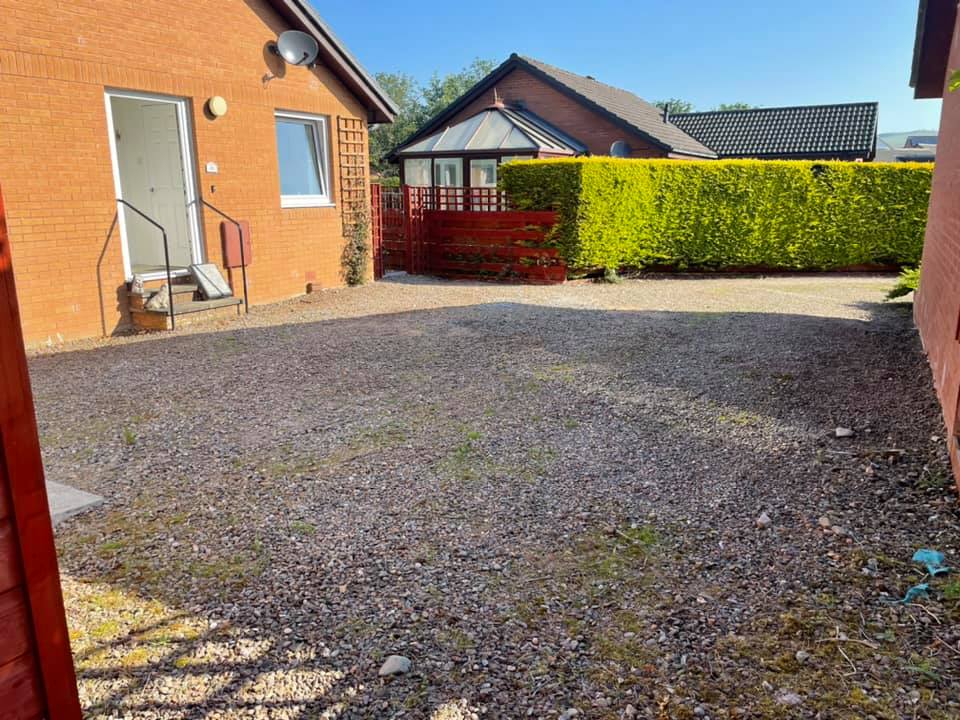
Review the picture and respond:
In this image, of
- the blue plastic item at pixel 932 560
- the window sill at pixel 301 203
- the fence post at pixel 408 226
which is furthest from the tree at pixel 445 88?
the blue plastic item at pixel 932 560

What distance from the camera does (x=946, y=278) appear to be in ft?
18.6

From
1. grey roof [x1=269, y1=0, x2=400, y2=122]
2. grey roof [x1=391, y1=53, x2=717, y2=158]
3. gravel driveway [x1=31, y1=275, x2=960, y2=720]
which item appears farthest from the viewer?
grey roof [x1=391, y1=53, x2=717, y2=158]

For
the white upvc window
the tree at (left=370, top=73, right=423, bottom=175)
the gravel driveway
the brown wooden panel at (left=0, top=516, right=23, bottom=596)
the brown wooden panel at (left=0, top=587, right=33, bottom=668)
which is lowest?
the gravel driveway

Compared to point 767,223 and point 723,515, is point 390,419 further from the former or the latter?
point 767,223

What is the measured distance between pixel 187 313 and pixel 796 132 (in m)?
26.4

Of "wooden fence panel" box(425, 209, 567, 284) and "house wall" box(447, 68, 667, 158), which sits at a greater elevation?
"house wall" box(447, 68, 667, 158)

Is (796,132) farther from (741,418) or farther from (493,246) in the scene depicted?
(741,418)

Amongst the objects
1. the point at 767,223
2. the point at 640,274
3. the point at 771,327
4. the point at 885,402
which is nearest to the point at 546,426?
the point at 885,402

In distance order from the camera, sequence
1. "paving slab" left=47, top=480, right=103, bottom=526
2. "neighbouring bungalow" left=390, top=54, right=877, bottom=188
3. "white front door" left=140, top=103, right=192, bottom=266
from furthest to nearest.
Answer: "neighbouring bungalow" left=390, top=54, right=877, bottom=188 → "white front door" left=140, top=103, right=192, bottom=266 → "paving slab" left=47, top=480, right=103, bottom=526

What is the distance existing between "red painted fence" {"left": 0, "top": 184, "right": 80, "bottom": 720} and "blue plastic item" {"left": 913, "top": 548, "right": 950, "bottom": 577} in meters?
3.23

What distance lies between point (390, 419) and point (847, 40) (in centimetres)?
5929

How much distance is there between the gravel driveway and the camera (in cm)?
253

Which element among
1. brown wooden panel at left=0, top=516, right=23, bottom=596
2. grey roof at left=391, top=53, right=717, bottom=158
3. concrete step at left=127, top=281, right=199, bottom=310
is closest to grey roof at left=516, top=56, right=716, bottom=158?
grey roof at left=391, top=53, right=717, bottom=158

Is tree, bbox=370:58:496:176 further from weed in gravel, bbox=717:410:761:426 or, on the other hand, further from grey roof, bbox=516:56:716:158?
weed in gravel, bbox=717:410:761:426
